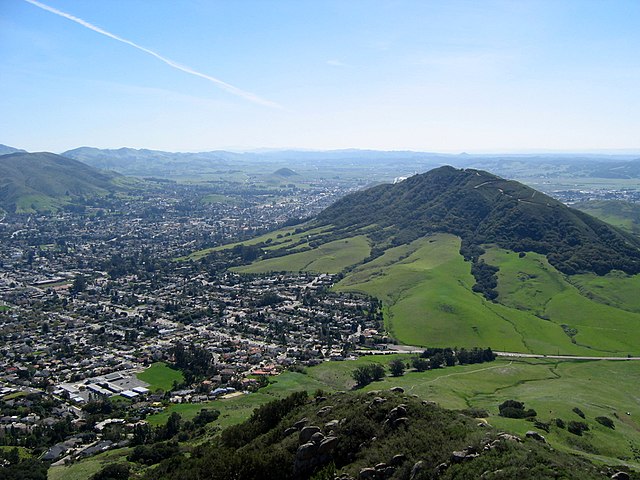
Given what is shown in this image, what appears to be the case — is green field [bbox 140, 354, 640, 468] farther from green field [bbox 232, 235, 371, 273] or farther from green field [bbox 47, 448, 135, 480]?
green field [bbox 232, 235, 371, 273]

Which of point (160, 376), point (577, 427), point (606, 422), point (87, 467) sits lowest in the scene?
point (160, 376)

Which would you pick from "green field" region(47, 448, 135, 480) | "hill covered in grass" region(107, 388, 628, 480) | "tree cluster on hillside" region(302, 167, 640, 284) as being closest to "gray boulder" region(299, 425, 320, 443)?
"hill covered in grass" region(107, 388, 628, 480)

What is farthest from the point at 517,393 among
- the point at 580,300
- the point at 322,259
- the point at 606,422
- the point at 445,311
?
the point at 322,259

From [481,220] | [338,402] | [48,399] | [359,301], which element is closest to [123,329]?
[48,399]

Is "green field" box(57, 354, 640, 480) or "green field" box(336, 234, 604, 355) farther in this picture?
"green field" box(336, 234, 604, 355)

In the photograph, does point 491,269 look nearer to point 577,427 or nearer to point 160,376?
point 577,427

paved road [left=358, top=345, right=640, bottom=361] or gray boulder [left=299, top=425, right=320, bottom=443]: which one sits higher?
gray boulder [left=299, top=425, right=320, bottom=443]

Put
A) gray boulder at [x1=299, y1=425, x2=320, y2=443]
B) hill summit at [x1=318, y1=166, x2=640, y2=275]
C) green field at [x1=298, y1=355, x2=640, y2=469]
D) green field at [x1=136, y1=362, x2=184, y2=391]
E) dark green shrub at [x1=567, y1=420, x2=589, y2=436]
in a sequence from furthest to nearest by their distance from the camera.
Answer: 1. hill summit at [x1=318, y1=166, x2=640, y2=275]
2. green field at [x1=136, y1=362, x2=184, y2=391]
3. dark green shrub at [x1=567, y1=420, x2=589, y2=436]
4. green field at [x1=298, y1=355, x2=640, y2=469]
5. gray boulder at [x1=299, y1=425, x2=320, y2=443]
